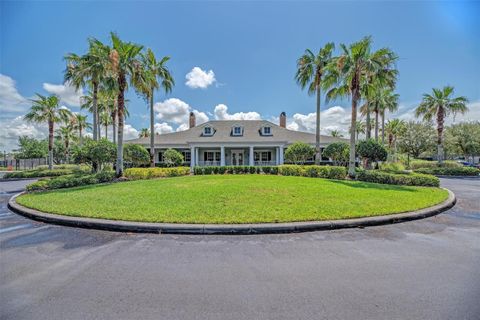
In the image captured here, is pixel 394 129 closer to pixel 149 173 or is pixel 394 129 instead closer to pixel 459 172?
pixel 459 172

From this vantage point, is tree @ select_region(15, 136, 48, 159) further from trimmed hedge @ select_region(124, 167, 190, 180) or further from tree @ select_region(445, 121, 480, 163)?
tree @ select_region(445, 121, 480, 163)

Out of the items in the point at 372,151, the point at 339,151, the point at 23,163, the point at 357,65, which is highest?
the point at 357,65

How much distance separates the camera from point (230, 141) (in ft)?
86.7

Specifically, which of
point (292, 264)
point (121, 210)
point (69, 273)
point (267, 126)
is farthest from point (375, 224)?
point (267, 126)

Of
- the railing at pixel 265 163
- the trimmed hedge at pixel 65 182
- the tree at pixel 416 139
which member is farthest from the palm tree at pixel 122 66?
the tree at pixel 416 139

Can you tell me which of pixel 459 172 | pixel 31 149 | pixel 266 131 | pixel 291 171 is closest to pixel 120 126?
pixel 291 171

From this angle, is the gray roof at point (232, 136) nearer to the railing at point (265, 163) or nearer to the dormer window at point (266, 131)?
the dormer window at point (266, 131)

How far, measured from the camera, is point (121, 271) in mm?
3506

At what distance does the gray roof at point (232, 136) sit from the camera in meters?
27.6

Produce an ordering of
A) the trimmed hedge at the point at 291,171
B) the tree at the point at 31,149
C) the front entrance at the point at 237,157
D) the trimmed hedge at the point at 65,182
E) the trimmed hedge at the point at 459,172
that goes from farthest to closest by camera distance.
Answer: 1. the tree at the point at 31,149
2. the front entrance at the point at 237,157
3. the trimmed hedge at the point at 459,172
4. the trimmed hedge at the point at 291,171
5. the trimmed hedge at the point at 65,182

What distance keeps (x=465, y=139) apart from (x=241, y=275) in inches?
2023

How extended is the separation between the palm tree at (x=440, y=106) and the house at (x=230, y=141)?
9709 millimetres

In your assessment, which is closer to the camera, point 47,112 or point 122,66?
point 122,66

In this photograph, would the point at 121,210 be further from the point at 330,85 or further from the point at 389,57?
the point at 389,57
